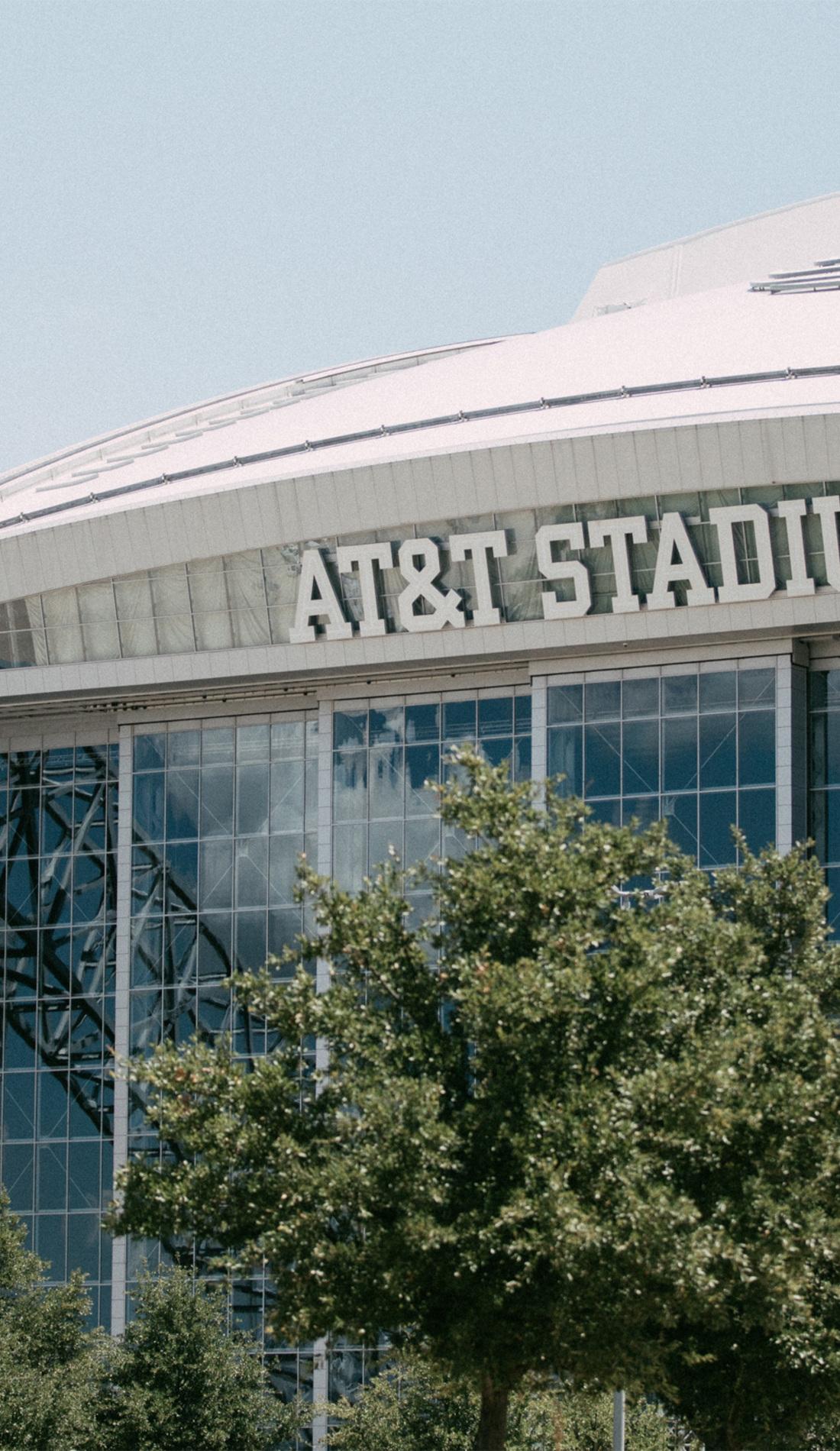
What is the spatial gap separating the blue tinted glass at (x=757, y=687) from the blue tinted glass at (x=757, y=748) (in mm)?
263

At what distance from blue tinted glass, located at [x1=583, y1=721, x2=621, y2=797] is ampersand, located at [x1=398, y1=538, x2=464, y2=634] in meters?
3.55

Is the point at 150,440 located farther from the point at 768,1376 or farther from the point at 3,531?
the point at 768,1376

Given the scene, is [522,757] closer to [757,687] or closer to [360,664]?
[360,664]

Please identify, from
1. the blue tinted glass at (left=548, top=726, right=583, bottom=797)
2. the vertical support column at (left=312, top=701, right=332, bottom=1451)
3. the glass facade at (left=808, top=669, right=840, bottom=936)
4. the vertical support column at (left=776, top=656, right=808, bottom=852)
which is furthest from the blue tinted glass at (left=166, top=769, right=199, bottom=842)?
the glass facade at (left=808, top=669, right=840, bottom=936)

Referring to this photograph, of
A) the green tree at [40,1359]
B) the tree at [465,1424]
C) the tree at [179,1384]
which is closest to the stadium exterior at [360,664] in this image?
the tree at [179,1384]

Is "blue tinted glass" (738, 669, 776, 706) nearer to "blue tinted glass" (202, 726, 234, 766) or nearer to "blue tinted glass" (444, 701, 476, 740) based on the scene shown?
"blue tinted glass" (444, 701, 476, 740)

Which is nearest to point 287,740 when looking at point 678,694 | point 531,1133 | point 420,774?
point 420,774

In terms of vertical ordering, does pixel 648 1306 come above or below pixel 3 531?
below

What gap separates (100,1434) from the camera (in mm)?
37719

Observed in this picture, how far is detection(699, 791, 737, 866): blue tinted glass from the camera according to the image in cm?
4362

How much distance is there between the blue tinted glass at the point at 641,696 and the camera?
148 ft

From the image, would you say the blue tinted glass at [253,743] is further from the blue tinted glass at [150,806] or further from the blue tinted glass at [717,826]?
the blue tinted glass at [717,826]

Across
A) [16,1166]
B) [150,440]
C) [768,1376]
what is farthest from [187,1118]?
[150,440]

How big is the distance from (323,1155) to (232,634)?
24160mm
